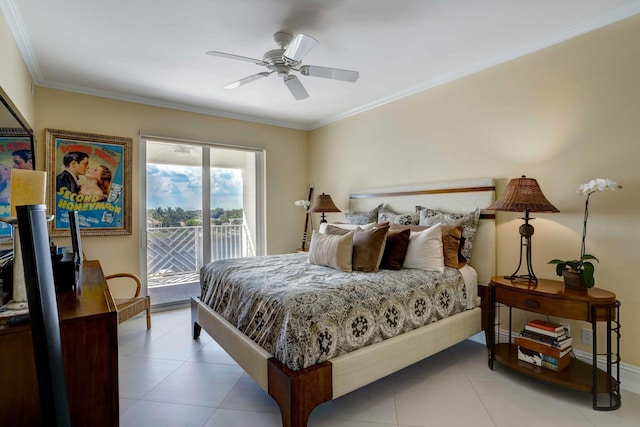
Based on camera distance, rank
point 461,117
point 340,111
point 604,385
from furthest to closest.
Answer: point 340,111 → point 461,117 → point 604,385

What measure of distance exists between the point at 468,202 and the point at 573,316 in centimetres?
129

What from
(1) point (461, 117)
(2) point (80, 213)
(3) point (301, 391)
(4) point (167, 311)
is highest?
(1) point (461, 117)

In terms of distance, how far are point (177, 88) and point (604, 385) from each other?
14.7 ft

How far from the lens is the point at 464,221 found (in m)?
2.98

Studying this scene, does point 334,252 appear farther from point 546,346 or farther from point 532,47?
point 532,47

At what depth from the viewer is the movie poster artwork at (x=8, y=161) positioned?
1594mm

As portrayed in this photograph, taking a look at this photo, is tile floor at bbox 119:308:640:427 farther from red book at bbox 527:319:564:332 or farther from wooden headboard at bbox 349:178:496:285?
wooden headboard at bbox 349:178:496:285

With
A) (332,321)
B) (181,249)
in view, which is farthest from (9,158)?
(181,249)

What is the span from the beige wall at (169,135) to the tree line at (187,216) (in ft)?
1.01

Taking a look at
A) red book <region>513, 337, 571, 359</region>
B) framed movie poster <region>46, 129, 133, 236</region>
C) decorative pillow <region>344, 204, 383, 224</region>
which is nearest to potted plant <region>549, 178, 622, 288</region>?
red book <region>513, 337, 571, 359</region>

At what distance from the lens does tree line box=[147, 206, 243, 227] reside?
4.16 meters

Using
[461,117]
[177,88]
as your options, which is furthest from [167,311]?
[461,117]

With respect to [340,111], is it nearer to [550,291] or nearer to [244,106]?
[244,106]

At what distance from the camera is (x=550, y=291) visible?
2.19 m
